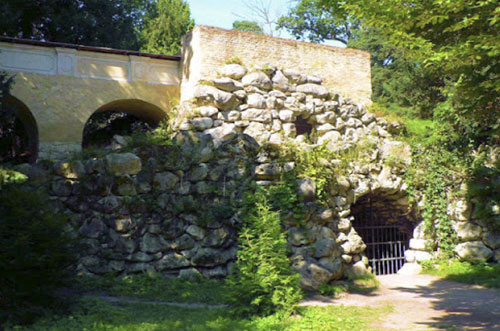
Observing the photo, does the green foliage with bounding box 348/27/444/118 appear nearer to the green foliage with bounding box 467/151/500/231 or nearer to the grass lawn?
the green foliage with bounding box 467/151/500/231

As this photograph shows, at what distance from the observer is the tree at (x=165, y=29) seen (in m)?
24.2

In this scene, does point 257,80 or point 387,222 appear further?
point 387,222

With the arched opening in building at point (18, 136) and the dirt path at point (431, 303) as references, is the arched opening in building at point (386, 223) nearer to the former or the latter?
the dirt path at point (431, 303)

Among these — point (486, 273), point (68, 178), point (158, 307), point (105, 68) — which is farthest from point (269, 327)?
point (105, 68)

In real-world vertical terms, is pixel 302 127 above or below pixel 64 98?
below

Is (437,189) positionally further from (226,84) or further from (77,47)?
(77,47)

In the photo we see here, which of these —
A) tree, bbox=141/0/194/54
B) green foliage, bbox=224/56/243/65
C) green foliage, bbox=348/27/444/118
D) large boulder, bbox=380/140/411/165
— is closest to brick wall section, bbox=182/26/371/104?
green foliage, bbox=224/56/243/65

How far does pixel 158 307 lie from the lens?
310 inches

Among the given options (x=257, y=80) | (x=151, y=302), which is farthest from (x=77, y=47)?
(x=151, y=302)

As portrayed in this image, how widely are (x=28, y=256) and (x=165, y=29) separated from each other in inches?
792

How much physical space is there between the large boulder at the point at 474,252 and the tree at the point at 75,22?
1349 centimetres

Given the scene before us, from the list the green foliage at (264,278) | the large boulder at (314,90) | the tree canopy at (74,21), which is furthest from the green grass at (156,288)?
the tree canopy at (74,21)

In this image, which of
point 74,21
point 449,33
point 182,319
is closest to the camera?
point 182,319

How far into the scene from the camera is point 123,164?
10.4m
